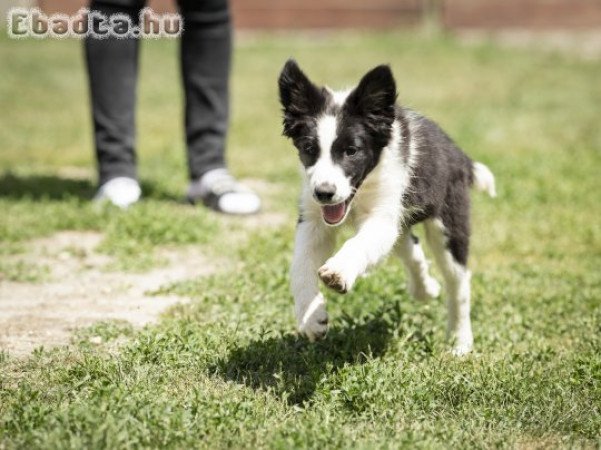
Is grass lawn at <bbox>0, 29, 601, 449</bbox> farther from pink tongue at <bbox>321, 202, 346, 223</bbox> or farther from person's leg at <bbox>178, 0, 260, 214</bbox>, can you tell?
pink tongue at <bbox>321, 202, 346, 223</bbox>

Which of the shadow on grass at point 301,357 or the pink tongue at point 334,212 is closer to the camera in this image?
the shadow on grass at point 301,357

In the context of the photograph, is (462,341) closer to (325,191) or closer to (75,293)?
(325,191)

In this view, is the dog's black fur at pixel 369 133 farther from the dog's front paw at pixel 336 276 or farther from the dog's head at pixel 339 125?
the dog's front paw at pixel 336 276

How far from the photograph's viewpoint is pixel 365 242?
3590mm

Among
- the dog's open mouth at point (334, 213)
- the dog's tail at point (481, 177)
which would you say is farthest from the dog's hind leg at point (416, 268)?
the dog's open mouth at point (334, 213)

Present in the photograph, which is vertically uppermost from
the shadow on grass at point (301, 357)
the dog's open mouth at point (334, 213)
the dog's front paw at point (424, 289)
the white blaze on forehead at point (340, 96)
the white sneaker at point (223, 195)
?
the white blaze on forehead at point (340, 96)

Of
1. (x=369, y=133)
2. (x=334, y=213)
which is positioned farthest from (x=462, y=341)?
(x=369, y=133)

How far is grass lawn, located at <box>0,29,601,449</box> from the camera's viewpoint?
10.1 ft

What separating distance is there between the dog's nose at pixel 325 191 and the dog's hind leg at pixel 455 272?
2.78 ft

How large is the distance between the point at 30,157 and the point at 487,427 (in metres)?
6.58

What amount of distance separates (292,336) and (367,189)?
30.2 inches

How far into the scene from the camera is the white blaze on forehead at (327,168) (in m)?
3.45

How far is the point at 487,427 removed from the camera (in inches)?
126

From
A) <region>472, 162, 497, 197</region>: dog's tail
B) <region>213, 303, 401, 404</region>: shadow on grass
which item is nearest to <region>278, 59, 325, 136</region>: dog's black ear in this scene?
<region>213, 303, 401, 404</region>: shadow on grass
